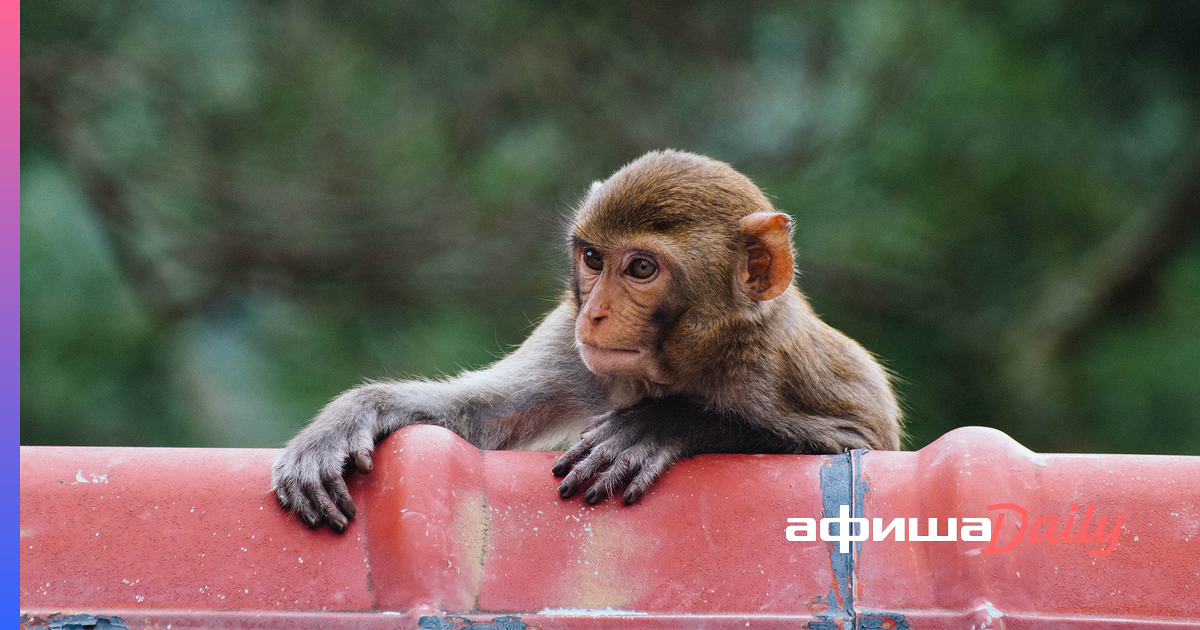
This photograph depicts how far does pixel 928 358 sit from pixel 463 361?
7.07 feet

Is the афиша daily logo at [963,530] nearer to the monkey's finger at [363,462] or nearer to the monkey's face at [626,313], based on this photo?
the monkey's face at [626,313]

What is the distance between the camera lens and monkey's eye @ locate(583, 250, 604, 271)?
2678 mm

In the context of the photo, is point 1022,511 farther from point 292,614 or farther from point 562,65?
point 562,65

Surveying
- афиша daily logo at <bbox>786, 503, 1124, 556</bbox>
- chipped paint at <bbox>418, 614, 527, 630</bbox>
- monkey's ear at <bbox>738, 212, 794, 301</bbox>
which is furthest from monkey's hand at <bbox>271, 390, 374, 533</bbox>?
monkey's ear at <bbox>738, 212, 794, 301</bbox>

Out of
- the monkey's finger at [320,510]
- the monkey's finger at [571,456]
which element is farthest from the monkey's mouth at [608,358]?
the monkey's finger at [320,510]

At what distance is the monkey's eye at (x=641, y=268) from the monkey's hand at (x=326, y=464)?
0.68m

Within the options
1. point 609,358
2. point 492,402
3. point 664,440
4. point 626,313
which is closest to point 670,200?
point 626,313

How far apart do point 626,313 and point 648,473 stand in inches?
19.9

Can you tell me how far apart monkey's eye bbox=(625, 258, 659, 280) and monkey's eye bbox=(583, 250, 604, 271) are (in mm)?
95

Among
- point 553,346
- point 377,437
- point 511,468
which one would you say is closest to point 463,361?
point 553,346

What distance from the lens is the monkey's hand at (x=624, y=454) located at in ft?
6.89

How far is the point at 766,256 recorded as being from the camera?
2611mm

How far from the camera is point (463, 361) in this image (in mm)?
5168

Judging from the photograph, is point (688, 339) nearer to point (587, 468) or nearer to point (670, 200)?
point (670, 200)
